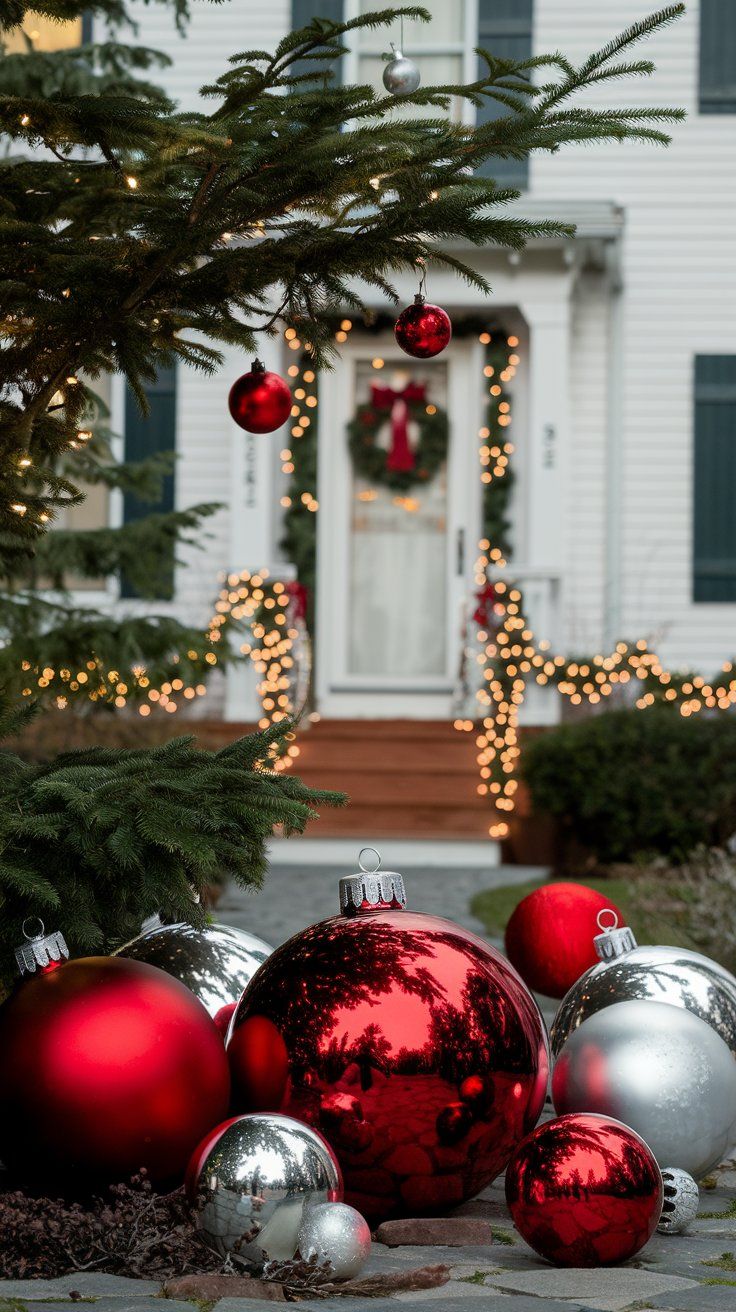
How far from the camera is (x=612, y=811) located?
1069 cm

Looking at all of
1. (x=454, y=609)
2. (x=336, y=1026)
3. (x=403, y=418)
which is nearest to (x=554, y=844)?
(x=454, y=609)

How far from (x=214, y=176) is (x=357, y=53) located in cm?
1083

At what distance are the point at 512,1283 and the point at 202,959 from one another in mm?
1340

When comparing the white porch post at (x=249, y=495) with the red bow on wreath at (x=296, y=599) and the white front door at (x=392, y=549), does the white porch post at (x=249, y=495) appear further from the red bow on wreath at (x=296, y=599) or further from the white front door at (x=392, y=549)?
the white front door at (x=392, y=549)

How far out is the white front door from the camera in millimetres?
13156

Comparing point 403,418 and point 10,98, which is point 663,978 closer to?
point 10,98

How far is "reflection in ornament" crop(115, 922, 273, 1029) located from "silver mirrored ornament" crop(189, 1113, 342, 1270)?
90 cm

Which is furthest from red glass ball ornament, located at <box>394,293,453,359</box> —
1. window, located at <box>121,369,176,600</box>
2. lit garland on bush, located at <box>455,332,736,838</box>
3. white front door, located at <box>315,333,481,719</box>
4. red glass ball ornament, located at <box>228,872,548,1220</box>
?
window, located at <box>121,369,176,600</box>

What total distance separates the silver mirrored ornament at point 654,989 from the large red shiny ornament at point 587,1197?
696 millimetres

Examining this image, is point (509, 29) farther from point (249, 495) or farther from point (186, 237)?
point (186, 237)

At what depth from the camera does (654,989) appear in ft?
12.5

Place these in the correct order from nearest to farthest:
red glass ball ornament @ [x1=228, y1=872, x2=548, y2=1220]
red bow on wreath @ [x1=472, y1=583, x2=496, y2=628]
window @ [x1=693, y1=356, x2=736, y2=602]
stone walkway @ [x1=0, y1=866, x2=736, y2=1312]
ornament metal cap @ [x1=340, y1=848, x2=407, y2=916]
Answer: stone walkway @ [x1=0, y1=866, x2=736, y2=1312] → red glass ball ornament @ [x1=228, y1=872, x2=548, y2=1220] → ornament metal cap @ [x1=340, y1=848, x2=407, y2=916] → red bow on wreath @ [x1=472, y1=583, x2=496, y2=628] → window @ [x1=693, y1=356, x2=736, y2=602]

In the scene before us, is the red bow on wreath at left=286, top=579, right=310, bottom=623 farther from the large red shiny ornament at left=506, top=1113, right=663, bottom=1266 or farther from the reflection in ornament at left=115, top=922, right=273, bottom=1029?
the large red shiny ornament at left=506, top=1113, right=663, bottom=1266

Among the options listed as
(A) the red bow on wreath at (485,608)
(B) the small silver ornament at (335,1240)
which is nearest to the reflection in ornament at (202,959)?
(B) the small silver ornament at (335,1240)
